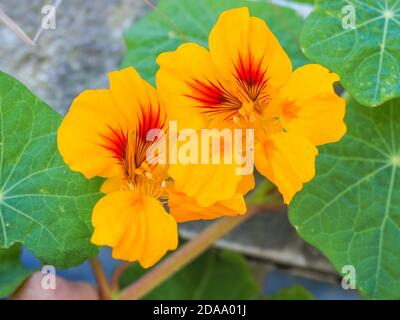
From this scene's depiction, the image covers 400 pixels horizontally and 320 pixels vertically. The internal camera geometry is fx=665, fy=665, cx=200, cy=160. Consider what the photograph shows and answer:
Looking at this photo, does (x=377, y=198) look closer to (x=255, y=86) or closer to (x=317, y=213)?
(x=317, y=213)

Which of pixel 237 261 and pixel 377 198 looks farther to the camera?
pixel 237 261

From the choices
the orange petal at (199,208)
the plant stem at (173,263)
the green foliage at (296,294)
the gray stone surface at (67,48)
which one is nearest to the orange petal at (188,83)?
the orange petal at (199,208)

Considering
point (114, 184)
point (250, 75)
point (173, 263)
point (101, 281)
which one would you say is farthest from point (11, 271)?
point (250, 75)

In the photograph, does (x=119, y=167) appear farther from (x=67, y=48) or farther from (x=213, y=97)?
(x=67, y=48)

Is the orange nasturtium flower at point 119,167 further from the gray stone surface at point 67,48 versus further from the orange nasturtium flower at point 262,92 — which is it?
the gray stone surface at point 67,48

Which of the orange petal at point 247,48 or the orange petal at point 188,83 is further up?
the orange petal at point 247,48

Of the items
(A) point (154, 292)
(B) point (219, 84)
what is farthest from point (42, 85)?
(B) point (219, 84)

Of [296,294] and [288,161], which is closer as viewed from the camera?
[288,161]
